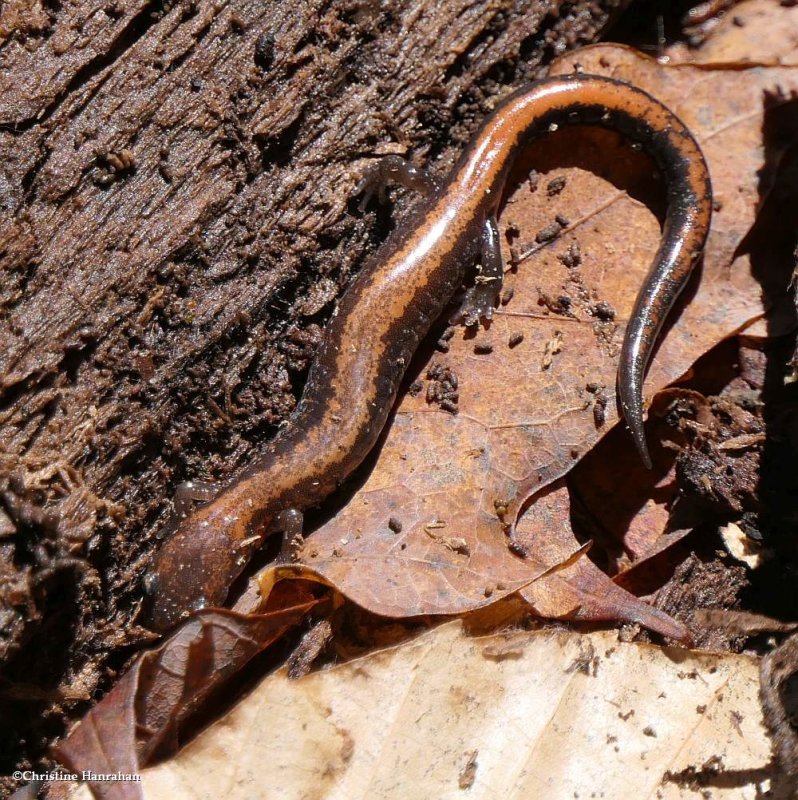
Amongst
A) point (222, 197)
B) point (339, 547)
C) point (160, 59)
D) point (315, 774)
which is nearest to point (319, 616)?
point (339, 547)

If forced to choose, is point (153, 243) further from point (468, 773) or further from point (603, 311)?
point (468, 773)

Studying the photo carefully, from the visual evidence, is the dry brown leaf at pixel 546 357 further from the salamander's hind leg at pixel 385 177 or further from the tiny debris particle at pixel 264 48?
the tiny debris particle at pixel 264 48

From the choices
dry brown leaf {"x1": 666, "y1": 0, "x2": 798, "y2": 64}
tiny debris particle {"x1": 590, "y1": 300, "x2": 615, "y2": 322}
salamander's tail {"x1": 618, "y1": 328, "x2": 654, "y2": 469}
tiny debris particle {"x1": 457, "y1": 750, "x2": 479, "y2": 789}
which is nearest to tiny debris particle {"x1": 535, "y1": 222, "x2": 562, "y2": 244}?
tiny debris particle {"x1": 590, "y1": 300, "x2": 615, "y2": 322}

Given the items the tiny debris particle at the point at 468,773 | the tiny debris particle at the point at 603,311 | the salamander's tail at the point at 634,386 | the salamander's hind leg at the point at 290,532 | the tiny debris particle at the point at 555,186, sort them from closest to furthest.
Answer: the tiny debris particle at the point at 468,773, the salamander's tail at the point at 634,386, the salamander's hind leg at the point at 290,532, the tiny debris particle at the point at 603,311, the tiny debris particle at the point at 555,186

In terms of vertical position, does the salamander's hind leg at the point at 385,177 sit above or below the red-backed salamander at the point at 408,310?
above

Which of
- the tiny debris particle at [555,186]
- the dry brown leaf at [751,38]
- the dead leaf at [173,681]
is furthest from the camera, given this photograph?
the dry brown leaf at [751,38]

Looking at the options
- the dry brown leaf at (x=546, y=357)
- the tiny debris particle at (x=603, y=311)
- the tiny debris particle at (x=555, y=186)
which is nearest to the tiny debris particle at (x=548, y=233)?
the dry brown leaf at (x=546, y=357)

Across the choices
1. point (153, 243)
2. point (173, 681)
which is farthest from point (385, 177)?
point (173, 681)
